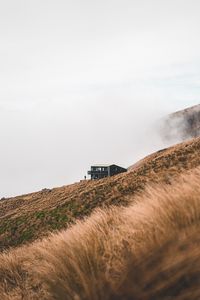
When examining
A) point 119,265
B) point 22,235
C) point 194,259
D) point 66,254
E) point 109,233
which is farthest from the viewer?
point 22,235

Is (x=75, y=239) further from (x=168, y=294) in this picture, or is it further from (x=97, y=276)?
(x=168, y=294)

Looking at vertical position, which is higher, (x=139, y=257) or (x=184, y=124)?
(x=184, y=124)

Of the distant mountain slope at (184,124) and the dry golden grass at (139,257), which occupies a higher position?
the distant mountain slope at (184,124)

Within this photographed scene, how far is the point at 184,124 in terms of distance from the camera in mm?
173750

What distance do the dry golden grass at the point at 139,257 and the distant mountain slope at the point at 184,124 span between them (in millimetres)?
155345

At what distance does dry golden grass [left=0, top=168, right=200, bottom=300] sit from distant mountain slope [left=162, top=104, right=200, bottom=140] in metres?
155

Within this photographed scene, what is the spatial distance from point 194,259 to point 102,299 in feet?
2.78

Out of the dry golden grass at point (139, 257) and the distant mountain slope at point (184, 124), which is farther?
the distant mountain slope at point (184, 124)

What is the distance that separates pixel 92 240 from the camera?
4371 mm

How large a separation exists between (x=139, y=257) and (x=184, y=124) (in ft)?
572

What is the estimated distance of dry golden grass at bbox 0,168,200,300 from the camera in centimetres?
309

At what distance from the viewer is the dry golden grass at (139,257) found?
309 centimetres

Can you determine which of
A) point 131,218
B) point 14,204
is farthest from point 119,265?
point 14,204

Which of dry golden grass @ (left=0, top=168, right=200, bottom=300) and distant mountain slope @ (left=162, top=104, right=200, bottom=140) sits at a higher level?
distant mountain slope @ (left=162, top=104, right=200, bottom=140)
